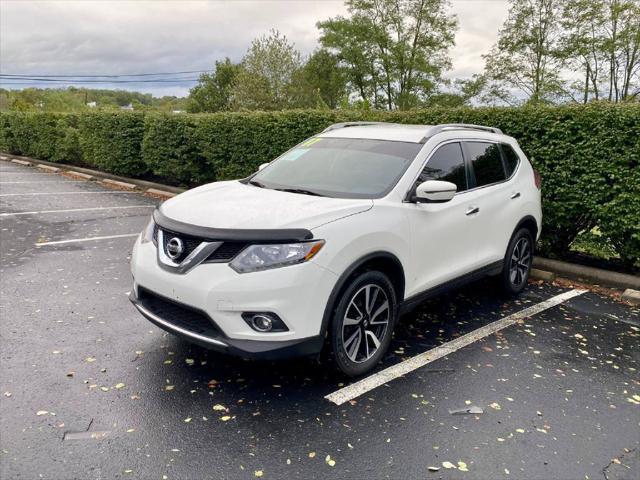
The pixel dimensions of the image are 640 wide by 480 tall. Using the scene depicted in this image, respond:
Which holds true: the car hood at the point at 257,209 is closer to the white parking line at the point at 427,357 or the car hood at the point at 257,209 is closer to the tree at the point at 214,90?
the white parking line at the point at 427,357

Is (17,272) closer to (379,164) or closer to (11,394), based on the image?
(11,394)

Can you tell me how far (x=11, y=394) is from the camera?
329 centimetres

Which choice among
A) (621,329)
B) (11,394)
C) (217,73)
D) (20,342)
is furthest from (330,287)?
(217,73)

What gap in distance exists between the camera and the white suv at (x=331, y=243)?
3.09 meters

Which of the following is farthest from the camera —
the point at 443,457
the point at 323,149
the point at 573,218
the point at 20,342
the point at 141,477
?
the point at 573,218

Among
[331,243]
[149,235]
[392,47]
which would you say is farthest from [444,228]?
[392,47]

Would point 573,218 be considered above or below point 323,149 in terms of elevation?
below

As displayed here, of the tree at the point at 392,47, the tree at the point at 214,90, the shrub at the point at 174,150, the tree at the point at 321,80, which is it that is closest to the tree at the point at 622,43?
the tree at the point at 392,47

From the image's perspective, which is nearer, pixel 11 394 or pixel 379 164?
pixel 11 394

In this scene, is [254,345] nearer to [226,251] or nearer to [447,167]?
[226,251]

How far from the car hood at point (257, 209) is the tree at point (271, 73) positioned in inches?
1486

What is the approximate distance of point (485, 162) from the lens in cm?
496

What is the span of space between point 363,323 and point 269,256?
959mm

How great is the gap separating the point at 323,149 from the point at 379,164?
27.5 inches
